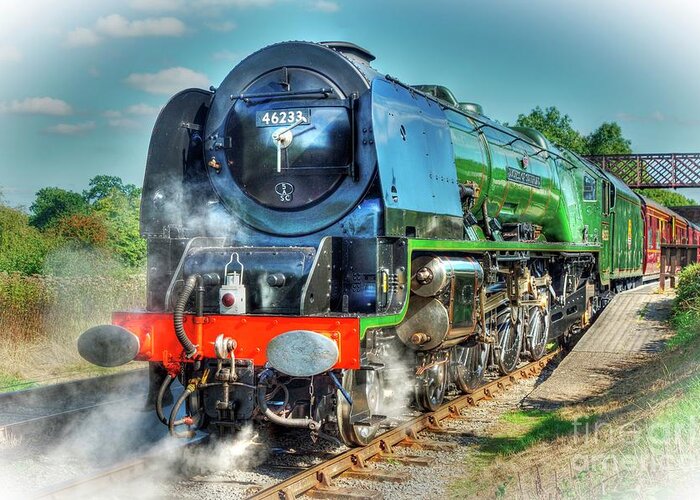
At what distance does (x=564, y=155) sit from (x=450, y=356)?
22.1 ft

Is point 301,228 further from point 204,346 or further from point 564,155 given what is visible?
point 564,155

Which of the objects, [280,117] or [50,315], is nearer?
[280,117]

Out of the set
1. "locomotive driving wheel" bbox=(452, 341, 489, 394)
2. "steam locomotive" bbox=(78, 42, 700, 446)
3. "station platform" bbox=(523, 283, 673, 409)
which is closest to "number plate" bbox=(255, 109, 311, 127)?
"steam locomotive" bbox=(78, 42, 700, 446)

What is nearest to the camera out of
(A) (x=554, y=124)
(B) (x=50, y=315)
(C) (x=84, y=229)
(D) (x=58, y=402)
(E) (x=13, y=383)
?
(D) (x=58, y=402)

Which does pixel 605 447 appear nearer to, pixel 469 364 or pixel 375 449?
pixel 375 449

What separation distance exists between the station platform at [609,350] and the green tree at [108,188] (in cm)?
1545

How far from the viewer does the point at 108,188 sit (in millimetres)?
28703

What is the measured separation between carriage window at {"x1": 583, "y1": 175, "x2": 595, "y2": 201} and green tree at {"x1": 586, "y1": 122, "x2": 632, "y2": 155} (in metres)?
51.0

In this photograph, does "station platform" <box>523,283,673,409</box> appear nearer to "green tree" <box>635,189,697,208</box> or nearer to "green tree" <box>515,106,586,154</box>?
"green tree" <box>515,106,586,154</box>

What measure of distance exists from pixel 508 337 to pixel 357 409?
4.43 m

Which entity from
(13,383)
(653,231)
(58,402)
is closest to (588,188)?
(58,402)

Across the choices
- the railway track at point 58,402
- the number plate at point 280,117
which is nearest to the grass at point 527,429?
the number plate at point 280,117

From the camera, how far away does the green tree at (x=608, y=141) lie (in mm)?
63469

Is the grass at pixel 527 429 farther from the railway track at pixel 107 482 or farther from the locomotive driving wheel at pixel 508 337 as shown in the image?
the railway track at pixel 107 482
